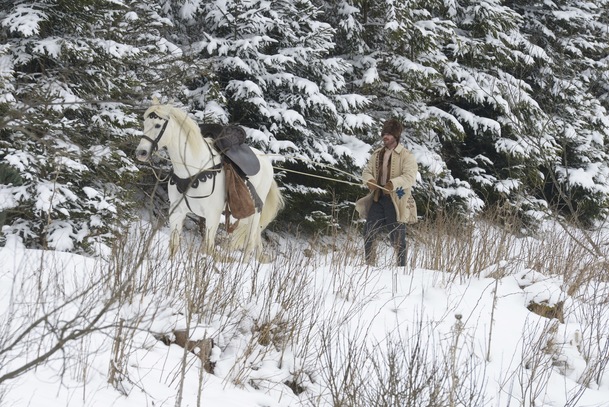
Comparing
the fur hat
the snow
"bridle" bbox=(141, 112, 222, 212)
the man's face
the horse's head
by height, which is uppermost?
the fur hat

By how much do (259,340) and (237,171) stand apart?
2623mm

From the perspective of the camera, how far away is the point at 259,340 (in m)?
3.77

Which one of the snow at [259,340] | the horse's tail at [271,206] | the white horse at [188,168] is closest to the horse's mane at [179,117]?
the white horse at [188,168]

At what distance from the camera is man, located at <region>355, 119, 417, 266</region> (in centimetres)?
656

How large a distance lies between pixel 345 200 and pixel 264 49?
120 inches

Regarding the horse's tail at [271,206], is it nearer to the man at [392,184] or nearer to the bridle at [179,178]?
the man at [392,184]

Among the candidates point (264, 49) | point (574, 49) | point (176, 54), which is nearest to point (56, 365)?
point (176, 54)

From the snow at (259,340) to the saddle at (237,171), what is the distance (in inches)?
51.9

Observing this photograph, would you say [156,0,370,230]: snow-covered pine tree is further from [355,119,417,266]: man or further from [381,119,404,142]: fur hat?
[381,119,404,142]: fur hat

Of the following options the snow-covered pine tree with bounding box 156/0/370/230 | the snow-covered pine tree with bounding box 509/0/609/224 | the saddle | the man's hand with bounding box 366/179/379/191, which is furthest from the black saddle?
the snow-covered pine tree with bounding box 509/0/609/224

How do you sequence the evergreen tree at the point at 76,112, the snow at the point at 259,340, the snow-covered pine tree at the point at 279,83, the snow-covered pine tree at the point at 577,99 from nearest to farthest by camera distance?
the snow at the point at 259,340 < the evergreen tree at the point at 76,112 < the snow-covered pine tree at the point at 279,83 < the snow-covered pine tree at the point at 577,99

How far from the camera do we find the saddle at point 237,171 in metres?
6.00

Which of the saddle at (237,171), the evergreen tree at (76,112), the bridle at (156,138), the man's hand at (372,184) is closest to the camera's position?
the bridle at (156,138)

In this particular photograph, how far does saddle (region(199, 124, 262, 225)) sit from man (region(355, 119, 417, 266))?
123cm
